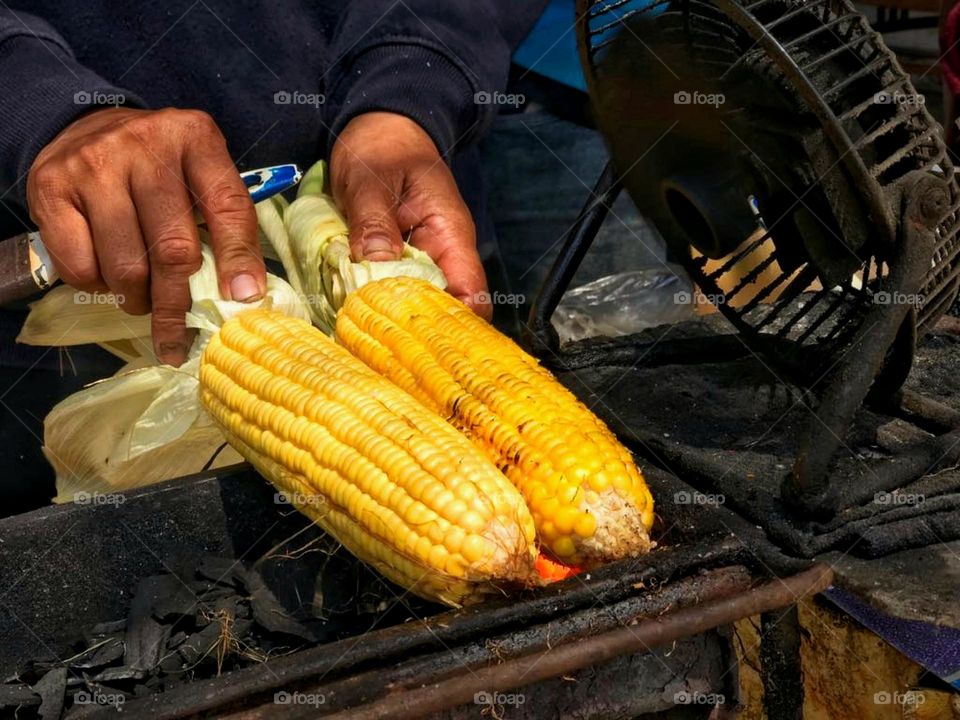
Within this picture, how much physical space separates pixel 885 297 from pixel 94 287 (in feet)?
5.85

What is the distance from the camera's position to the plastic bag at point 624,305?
396 centimetres

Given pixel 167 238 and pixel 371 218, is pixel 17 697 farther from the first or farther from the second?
pixel 371 218

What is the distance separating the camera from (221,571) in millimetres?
1991

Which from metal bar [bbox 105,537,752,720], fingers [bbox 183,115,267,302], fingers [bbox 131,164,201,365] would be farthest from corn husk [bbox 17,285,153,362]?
metal bar [bbox 105,537,752,720]

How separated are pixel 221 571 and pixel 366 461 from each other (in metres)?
0.54

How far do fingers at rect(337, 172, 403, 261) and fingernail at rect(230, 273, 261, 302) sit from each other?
0.28m

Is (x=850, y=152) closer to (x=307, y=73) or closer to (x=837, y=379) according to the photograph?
(x=837, y=379)

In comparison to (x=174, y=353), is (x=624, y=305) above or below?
below

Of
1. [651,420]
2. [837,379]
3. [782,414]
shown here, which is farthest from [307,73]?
[837,379]

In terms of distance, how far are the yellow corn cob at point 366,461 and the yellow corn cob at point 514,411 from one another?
0.08 m

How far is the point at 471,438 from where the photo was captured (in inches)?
70.7

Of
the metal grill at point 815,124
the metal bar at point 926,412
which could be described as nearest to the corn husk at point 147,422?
the metal grill at point 815,124

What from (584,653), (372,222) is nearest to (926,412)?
(584,653)

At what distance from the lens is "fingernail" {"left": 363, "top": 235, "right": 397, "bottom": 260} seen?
2.29 m
